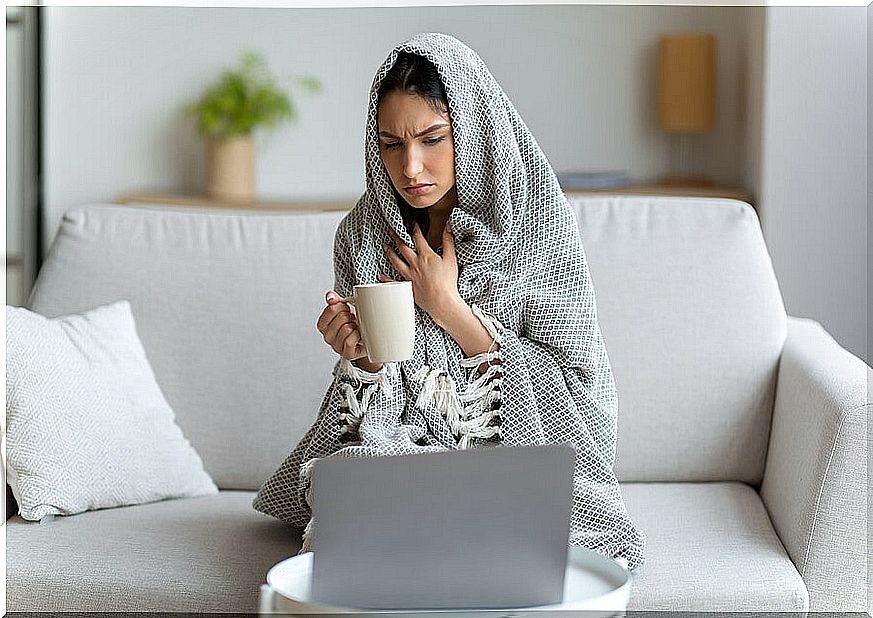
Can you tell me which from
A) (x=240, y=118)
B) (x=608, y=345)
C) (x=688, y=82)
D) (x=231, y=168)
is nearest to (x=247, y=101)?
(x=240, y=118)

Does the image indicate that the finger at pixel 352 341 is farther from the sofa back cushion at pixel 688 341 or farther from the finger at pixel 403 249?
the sofa back cushion at pixel 688 341

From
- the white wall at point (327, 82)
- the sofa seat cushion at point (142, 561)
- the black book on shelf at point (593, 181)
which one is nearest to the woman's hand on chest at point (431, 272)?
the sofa seat cushion at point (142, 561)

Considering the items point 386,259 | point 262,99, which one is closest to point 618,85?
point 262,99

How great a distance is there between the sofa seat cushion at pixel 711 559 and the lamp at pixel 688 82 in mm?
1924

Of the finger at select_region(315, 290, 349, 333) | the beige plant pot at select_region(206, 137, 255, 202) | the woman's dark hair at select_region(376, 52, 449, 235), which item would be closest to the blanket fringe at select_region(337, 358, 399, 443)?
the finger at select_region(315, 290, 349, 333)

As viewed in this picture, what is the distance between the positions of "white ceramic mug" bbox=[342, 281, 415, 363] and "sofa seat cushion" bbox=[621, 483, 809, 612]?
1.51ft

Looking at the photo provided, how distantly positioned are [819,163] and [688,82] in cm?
63

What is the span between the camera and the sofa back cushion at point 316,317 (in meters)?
1.90

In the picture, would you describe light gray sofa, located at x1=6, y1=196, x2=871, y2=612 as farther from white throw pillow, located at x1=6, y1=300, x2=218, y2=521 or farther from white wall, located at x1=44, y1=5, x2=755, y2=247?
white wall, located at x1=44, y1=5, x2=755, y2=247

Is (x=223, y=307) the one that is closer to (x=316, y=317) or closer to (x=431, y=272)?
(x=316, y=317)

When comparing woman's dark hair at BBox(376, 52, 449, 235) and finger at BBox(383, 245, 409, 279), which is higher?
woman's dark hair at BBox(376, 52, 449, 235)

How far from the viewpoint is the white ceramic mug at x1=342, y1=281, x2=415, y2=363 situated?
1.24 metres

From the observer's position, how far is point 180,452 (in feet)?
5.98

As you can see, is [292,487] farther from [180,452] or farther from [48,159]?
[48,159]
